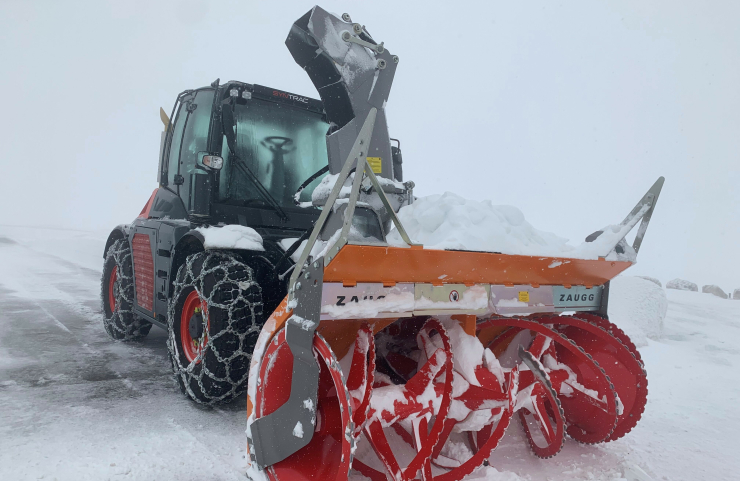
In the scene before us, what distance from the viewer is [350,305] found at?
6.77ft

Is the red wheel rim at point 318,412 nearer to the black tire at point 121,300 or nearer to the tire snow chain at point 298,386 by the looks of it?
the tire snow chain at point 298,386

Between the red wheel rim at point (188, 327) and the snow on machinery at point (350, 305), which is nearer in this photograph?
the snow on machinery at point (350, 305)

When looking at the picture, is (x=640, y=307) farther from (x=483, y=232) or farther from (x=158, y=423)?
(x=158, y=423)

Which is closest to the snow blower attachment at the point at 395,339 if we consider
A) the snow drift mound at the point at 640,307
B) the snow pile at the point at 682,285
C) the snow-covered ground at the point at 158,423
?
the snow-covered ground at the point at 158,423

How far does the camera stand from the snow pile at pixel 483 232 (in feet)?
7.88

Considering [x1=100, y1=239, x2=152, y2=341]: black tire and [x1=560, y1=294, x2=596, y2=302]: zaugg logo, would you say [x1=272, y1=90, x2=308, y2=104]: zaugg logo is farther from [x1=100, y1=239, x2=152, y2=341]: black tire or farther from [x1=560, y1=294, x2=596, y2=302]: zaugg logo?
[x1=560, y1=294, x2=596, y2=302]: zaugg logo

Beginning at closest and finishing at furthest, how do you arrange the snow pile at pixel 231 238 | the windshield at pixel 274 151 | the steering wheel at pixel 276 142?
Answer: 1. the snow pile at pixel 231 238
2. the windshield at pixel 274 151
3. the steering wheel at pixel 276 142

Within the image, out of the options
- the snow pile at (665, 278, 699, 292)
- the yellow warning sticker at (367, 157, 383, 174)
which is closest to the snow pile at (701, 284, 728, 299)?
the snow pile at (665, 278, 699, 292)

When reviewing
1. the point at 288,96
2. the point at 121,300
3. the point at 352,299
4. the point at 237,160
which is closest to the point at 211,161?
the point at 237,160

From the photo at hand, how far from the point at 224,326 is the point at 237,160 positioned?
4.42 ft

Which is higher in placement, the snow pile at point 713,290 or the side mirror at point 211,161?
the side mirror at point 211,161

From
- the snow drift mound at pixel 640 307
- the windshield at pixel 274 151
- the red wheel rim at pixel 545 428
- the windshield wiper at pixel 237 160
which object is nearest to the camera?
the red wheel rim at pixel 545 428

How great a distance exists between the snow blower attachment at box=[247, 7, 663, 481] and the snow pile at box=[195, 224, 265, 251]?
24.9 inches

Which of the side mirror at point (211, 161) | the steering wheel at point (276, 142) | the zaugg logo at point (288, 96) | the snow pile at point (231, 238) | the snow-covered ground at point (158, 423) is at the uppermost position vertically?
the zaugg logo at point (288, 96)
